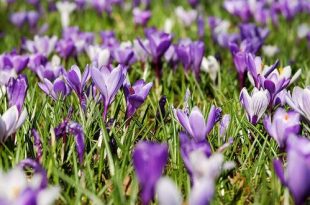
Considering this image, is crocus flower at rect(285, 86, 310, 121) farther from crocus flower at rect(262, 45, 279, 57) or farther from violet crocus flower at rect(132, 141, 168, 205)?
crocus flower at rect(262, 45, 279, 57)

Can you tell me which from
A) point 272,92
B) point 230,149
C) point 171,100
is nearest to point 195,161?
point 230,149

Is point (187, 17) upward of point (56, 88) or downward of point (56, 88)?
downward

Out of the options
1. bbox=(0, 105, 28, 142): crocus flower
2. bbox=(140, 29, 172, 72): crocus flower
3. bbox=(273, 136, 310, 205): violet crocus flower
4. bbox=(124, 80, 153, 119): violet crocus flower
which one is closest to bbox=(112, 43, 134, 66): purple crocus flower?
bbox=(140, 29, 172, 72): crocus flower

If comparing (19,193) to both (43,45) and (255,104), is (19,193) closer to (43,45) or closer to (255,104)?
(255,104)

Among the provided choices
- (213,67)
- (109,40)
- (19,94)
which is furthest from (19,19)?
(19,94)

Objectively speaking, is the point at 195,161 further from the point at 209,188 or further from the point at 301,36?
the point at 301,36

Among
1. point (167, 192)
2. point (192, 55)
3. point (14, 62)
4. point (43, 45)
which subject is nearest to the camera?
point (167, 192)
